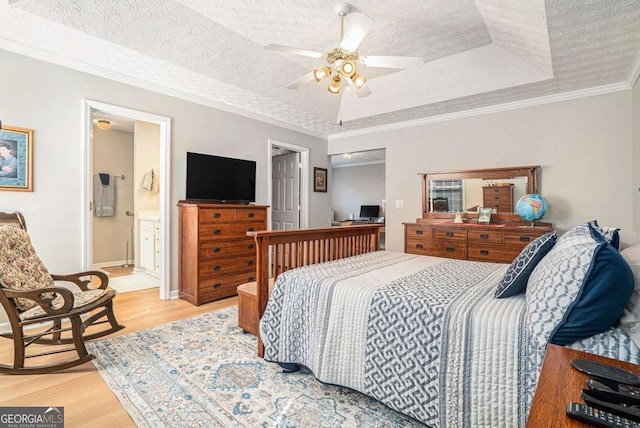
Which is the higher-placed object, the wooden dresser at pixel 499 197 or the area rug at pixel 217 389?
the wooden dresser at pixel 499 197

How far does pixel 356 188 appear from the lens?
898cm

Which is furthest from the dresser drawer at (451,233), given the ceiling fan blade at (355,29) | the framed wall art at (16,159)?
the framed wall art at (16,159)

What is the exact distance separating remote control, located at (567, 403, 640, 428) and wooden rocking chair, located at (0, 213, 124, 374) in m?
2.50

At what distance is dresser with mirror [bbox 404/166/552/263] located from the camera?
3.49 metres

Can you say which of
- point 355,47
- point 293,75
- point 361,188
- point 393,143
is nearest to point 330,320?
point 355,47

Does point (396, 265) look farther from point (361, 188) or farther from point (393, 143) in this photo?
point (361, 188)

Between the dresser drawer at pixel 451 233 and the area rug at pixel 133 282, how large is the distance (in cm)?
383

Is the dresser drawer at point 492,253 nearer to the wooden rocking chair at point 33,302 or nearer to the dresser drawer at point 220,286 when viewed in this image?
the dresser drawer at point 220,286

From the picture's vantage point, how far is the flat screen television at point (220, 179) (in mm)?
3693

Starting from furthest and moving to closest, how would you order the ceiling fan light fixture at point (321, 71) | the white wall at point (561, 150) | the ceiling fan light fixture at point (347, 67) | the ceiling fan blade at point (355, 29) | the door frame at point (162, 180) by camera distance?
the white wall at point (561, 150)
the door frame at point (162, 180)
the ceiling fan light fixture at point (321, 71)
the ceiling fan light fixture at point (347, 67)
the ceiling fan blade at point (355, 29)

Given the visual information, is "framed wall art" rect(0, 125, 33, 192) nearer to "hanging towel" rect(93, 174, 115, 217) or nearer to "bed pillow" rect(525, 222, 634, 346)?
"hanging towel" rect(93, 174, 115, 217)

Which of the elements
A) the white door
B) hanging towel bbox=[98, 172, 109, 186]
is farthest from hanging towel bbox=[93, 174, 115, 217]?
the white door

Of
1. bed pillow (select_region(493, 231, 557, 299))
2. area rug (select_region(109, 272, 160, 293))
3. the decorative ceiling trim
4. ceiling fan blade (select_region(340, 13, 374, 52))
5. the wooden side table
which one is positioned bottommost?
area rug (select_region(109, 272, 160, 293))

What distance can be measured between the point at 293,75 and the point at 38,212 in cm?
294
